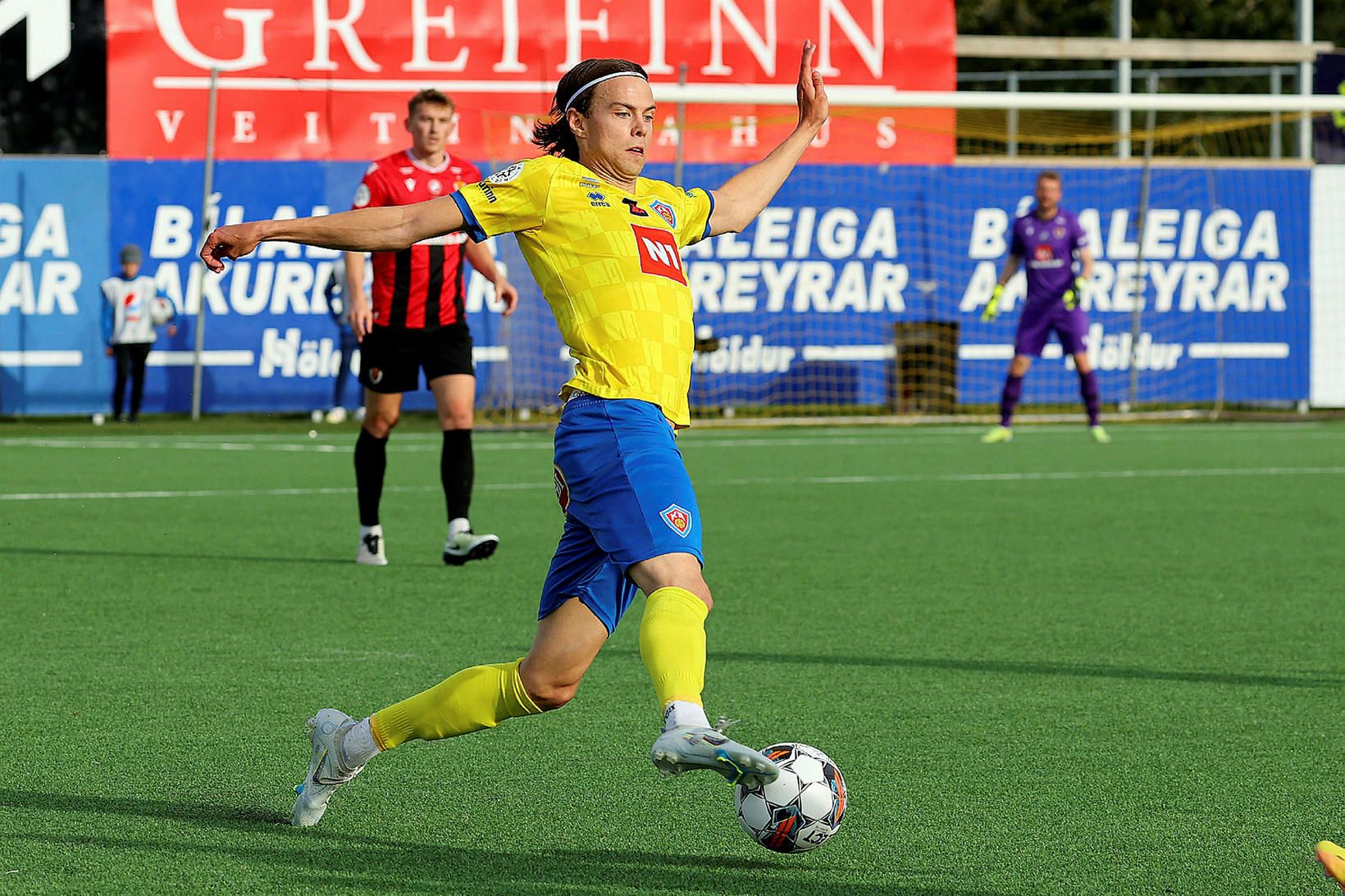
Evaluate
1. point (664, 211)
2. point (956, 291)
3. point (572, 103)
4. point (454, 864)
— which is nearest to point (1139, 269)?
point (956, 291)

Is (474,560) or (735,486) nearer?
(474,560)

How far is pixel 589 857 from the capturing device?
12.6ft

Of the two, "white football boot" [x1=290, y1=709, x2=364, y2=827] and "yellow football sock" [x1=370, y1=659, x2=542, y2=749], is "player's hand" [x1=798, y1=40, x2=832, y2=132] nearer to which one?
"yellow football sock" [x1=370, y1=659, x2=542, y2=749]

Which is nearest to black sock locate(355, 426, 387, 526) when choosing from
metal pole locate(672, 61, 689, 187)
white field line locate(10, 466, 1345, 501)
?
white field line locate(10, 466, 1345, 501)

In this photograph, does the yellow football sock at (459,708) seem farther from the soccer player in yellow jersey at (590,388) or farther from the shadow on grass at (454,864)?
the shadow on grass at (454,864)

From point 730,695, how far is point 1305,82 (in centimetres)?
2046

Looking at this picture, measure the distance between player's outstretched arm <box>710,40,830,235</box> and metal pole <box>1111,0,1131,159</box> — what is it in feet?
60.9

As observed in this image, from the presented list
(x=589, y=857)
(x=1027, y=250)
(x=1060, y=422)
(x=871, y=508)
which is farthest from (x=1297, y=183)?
(x=589, y=857)

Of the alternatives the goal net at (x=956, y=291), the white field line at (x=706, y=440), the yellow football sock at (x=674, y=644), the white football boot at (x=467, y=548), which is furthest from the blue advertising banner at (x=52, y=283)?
the yellow football sock at (x=674, y=644)

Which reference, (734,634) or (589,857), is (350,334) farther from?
(589,857)

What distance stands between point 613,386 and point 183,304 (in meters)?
17.0

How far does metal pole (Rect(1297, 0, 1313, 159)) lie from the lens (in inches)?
918

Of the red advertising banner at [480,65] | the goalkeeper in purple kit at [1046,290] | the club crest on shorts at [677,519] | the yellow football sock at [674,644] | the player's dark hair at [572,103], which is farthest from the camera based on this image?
the red advertising banner at [480,65]

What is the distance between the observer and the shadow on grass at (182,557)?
352 inches
